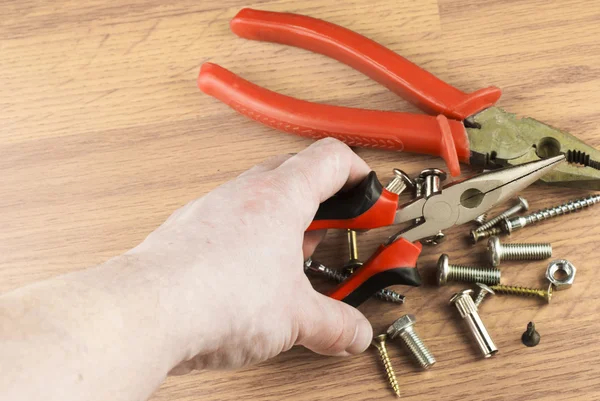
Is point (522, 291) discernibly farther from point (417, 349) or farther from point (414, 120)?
point (414, 120)

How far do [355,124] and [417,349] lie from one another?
45 cm

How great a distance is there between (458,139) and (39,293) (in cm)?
83

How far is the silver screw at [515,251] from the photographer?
127cm

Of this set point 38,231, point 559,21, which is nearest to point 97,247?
point 38,231

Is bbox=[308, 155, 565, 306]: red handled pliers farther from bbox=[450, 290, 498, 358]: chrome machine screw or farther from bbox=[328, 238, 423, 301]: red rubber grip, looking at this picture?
bbox=[450, 290, 498, 358]: chrome machine screw

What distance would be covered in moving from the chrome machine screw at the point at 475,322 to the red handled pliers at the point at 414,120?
0.24 m

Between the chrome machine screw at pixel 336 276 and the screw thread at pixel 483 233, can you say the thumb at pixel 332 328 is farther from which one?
the screw thread at pixel 483 233

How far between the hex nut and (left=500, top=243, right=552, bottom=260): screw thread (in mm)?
26

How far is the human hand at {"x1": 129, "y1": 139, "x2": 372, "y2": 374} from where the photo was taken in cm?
88

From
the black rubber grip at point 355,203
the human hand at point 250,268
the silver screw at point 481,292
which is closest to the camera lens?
the human hand at point 250,268

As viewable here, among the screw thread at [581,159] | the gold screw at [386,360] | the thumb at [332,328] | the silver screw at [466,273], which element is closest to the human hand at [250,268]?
the thumb at [332,328]

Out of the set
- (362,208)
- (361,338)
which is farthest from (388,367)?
(362,208)

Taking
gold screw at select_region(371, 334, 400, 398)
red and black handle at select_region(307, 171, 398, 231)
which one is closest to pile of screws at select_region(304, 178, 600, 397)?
gold screw at select_region(371, 334, 400, 398)

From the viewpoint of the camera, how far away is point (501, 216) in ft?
4.29
